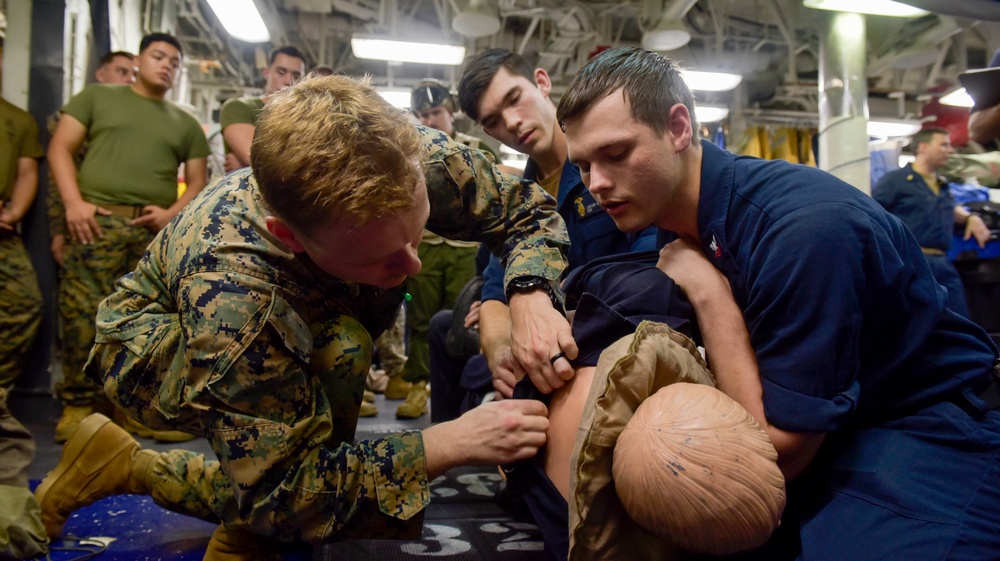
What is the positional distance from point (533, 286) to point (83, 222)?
2.40 meters

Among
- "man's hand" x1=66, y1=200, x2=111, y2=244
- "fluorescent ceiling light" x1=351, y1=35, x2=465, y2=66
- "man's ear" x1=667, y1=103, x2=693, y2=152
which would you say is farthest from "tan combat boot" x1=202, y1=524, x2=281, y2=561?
"fluorescent ceiling light" x1=351, y1=35, x2=465, y2=66

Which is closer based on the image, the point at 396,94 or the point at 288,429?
the point at 288,429

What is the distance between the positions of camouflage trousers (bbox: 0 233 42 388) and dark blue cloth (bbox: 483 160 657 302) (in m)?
2.31

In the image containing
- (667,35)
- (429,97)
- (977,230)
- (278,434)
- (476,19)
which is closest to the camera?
(278,434)

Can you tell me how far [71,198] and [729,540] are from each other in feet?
10.0

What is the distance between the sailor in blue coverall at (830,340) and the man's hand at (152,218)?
241 cm

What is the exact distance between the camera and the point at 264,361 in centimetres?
111

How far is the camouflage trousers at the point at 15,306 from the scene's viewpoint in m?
2.91

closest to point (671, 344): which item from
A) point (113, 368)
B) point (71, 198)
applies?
point (113, 368)

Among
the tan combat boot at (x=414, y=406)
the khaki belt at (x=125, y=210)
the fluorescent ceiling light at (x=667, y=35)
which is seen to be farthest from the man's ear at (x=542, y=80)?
the fluorescent ceiling light at (x=667, y=35)

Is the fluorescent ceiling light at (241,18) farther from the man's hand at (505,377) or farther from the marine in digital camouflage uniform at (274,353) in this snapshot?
the man's hand at (505,377)

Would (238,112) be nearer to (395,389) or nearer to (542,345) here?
(395,389)

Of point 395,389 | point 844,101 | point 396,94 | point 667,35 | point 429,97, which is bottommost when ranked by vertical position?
point 395,389

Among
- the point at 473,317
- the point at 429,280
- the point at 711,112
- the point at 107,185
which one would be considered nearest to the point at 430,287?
the point at 429,280
